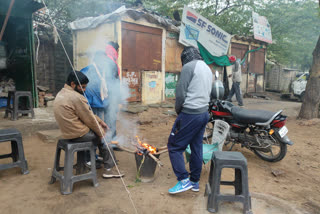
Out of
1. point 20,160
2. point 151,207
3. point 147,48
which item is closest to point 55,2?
point 147,48

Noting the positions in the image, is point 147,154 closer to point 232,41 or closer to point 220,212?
point 220,212

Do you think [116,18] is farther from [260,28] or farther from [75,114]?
[260,28]

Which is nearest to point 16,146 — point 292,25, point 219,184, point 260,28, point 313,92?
point 219,184

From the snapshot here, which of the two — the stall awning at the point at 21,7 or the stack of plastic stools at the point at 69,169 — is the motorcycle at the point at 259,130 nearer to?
the stack of plastic stools at the point at 69,169

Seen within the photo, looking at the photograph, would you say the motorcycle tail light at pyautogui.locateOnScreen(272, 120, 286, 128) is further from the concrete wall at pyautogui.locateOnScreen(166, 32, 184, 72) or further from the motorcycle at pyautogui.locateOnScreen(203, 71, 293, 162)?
the concrete wall at pyautogui.locateOnScreen(166, 32, 184, 72)

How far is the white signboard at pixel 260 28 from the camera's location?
1366cm

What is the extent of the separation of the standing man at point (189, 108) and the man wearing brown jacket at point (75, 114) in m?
0.83

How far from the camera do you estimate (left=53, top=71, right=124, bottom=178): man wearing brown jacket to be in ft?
10.3

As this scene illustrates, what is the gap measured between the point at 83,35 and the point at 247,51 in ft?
31.2

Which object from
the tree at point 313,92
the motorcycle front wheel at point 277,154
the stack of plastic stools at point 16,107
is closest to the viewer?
the motorcycle front wheel at point 277,154

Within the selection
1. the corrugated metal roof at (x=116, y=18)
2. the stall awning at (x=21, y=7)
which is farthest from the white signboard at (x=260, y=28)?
the stall awning at (x=21, y=7)

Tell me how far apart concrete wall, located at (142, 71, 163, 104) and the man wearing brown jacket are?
19.7 feet

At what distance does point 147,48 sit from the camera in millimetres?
9461

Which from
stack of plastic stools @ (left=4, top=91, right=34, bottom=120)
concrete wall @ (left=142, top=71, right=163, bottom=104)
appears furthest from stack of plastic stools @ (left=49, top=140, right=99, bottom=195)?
concrete wall @ (left=142, top=71, right=163, bottom=104)
